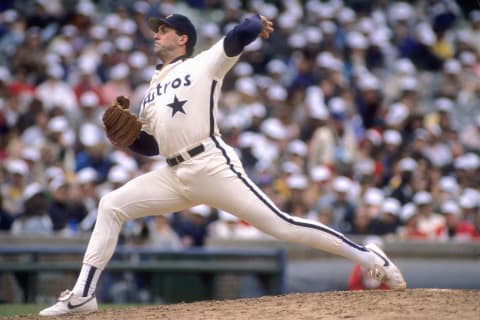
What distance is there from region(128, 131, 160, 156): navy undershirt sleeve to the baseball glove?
99 millimetres

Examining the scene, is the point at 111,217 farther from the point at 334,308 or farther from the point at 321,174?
the point at 321,174

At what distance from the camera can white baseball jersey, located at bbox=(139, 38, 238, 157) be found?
6.28m

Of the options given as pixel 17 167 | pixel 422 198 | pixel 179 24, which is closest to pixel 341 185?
pixel 422 198

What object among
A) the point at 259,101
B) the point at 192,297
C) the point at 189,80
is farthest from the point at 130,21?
the point at 189,80

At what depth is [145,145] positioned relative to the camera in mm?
6715

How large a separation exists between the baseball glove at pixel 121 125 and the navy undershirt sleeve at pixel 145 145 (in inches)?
3.9

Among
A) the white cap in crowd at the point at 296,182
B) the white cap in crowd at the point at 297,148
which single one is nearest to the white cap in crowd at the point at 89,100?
the white cap in crowd at the point at 297,148

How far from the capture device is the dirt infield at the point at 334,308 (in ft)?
18.6

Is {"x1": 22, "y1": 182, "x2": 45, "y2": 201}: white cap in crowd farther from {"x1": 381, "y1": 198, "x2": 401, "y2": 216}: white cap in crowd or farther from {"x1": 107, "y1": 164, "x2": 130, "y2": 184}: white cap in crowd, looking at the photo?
{"x1": 381, "y1": 198, "x2": 401, "y2": 216}: white cap in crowd

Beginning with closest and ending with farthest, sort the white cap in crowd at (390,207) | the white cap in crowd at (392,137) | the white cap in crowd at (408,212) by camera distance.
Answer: the white cap in crowd at (390,207) → the white cap in crowd at (408,212) → the white cap in crowd at (392,137)

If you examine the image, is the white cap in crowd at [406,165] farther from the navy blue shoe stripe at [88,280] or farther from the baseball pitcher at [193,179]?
the navy blue shoe stripe at [88,280]

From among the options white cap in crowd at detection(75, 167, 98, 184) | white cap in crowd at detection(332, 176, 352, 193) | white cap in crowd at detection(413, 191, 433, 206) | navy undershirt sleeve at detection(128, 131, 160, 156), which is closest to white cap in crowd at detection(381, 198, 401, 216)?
white cap in crowd at detection(413, 191, 433, 206)

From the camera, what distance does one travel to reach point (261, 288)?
967 cm

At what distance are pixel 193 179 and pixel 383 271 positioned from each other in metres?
1.32
